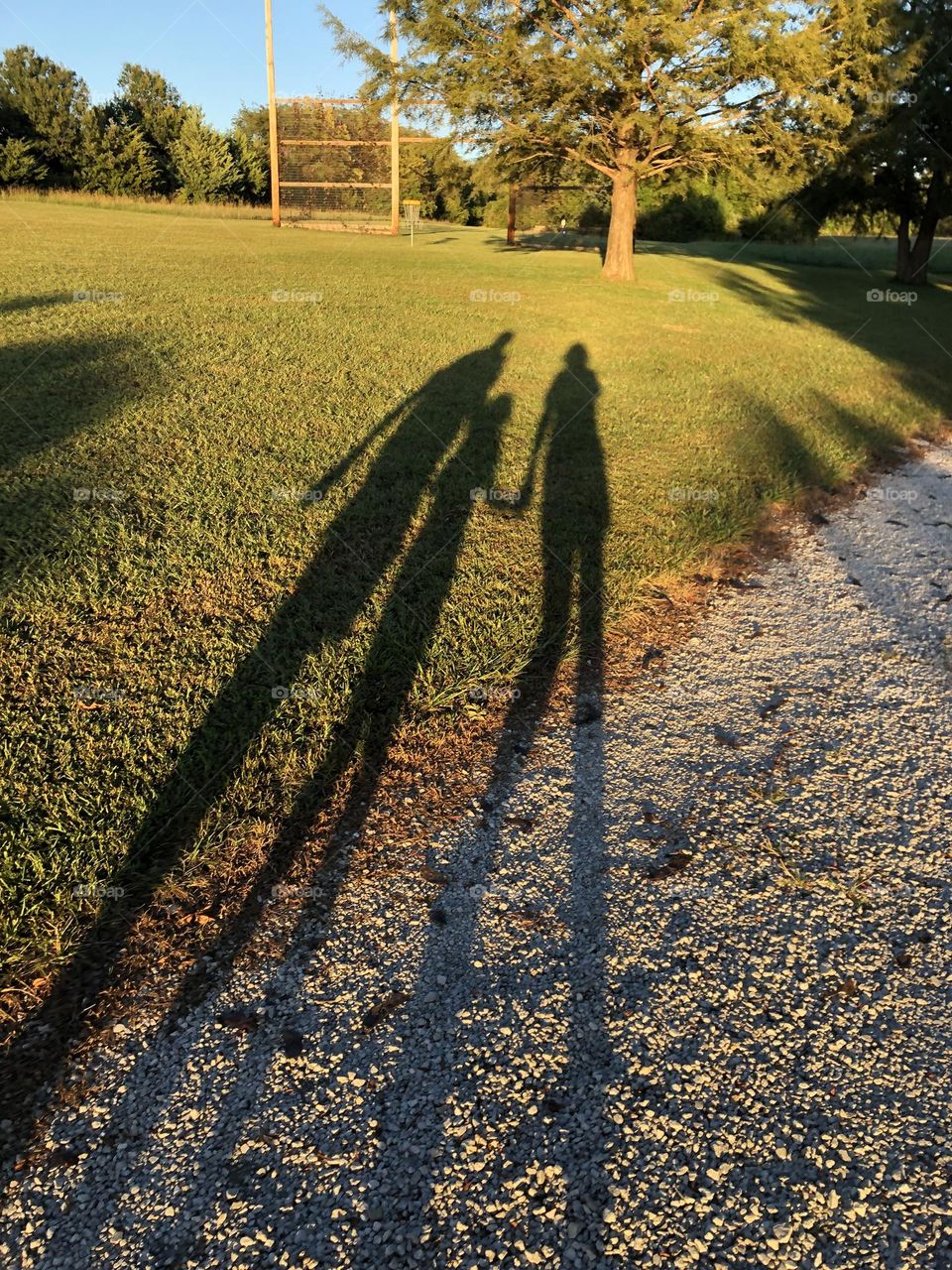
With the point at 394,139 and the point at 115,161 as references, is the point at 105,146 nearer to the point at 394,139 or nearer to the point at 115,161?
the point at 115,161

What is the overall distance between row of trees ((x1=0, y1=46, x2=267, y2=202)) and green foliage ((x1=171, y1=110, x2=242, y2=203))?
0.05 m

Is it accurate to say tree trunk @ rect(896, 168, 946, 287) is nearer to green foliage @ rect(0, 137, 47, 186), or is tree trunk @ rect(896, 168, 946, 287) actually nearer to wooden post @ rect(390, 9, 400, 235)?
wooden post @ rect(390, 9, 400, 235)

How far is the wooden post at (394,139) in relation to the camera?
2055 centimetres

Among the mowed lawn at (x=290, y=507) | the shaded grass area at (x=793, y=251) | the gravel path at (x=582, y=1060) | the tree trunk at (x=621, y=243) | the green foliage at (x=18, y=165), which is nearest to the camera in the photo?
the gravel path at (x=582, y=1060)

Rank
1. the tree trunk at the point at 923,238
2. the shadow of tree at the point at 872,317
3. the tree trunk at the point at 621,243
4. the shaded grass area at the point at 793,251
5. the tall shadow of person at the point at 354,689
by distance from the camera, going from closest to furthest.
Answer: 1. the tall shadow of person at the point at 354,689
2. the shadow of tree at the point at 872,317
3. the tree trunk at the point at 621,243
4. the tree trunk at the point at 923,238
5. the shaded grass area at the point at 793,251

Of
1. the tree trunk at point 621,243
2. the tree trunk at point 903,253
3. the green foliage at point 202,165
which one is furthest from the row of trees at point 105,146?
the tree trunk at point 903,253

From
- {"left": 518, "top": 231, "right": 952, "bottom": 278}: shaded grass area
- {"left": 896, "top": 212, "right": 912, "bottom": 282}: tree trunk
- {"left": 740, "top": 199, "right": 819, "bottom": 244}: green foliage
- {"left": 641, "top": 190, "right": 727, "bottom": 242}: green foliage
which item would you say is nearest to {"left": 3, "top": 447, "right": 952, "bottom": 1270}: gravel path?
{"left": 740, "top": 199, "right": 819, "bottom": 244}: green foliage

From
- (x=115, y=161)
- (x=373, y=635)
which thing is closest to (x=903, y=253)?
(x=373, y=635)

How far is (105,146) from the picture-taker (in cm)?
4797

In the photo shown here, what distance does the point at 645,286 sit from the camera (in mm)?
22828

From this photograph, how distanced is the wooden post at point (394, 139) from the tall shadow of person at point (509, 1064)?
73.6ft

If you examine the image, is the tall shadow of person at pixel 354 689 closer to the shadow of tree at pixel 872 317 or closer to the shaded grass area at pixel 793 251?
the shadow of tree at pixel 872 317

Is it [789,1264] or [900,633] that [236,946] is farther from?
[900,633]

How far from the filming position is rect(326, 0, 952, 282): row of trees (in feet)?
56.1
